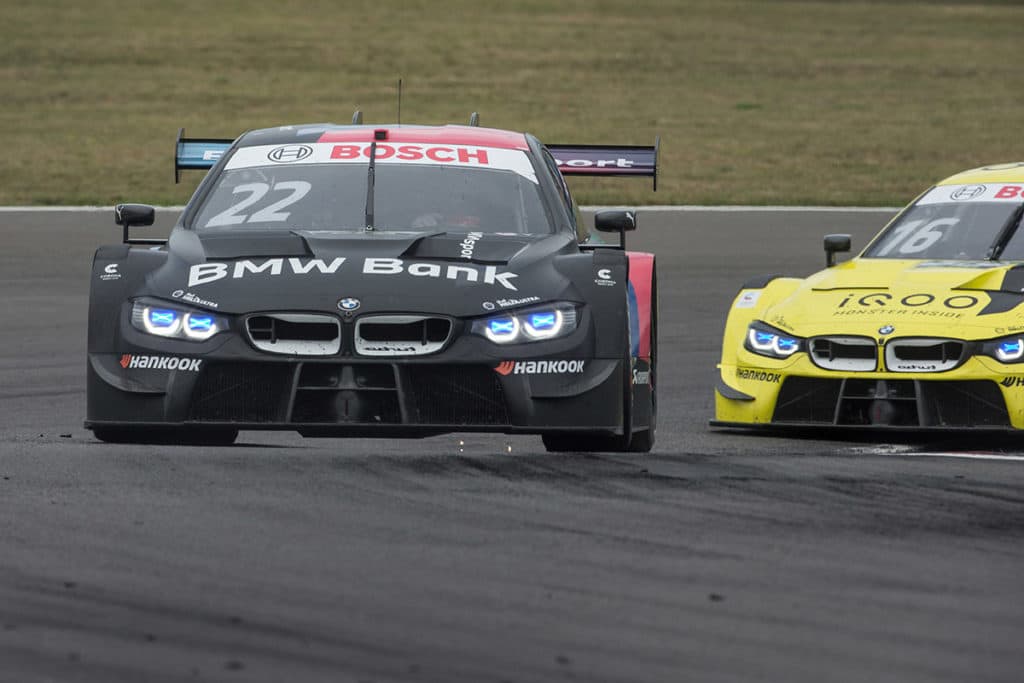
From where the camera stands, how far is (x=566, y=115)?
3334 centimetres

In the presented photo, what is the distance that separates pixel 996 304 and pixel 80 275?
961 cm

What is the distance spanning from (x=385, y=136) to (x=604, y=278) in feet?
6.27

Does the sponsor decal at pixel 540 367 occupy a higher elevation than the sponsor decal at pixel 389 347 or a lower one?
lower

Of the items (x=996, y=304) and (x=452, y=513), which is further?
(x=996, y=304)

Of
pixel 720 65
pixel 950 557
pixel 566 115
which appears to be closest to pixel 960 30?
pixel 720 65

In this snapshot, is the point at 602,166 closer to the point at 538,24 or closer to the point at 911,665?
the point at 911,665

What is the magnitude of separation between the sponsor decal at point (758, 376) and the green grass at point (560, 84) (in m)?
14.4

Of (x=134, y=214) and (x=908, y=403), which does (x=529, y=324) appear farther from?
(x=908, y=403)

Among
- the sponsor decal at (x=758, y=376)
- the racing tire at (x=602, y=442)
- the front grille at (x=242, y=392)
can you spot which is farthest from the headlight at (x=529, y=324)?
the sponsor decal at (x=758, y=376)

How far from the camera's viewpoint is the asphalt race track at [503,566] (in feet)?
15.5

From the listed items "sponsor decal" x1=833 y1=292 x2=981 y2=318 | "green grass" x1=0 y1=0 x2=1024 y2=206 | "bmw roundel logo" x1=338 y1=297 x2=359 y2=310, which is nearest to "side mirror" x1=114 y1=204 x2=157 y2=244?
"bmw roundel logo" x1=338 y1=297 x2=359 y2=310

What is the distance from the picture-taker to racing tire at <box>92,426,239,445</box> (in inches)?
308

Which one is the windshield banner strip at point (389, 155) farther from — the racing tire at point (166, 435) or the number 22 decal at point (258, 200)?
the racing tire at point (166, 435)

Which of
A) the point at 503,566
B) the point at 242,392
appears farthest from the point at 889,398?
the point at 503,566
